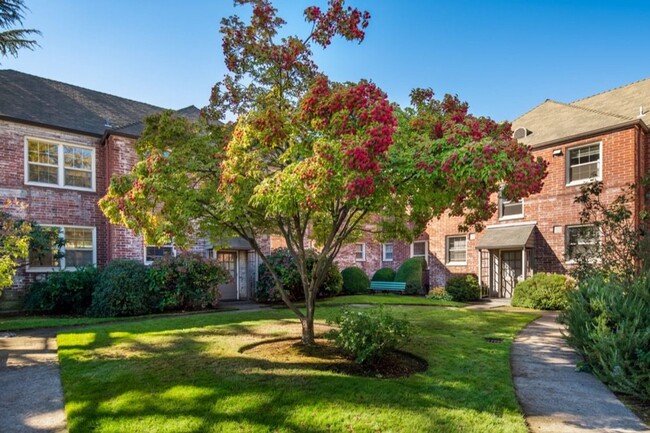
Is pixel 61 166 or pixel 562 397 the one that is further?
pixel 61 166

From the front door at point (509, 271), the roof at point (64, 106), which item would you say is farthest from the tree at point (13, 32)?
the front door at point (509, 271)

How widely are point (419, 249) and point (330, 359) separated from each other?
15.8m

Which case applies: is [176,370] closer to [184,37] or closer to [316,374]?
[316,374]

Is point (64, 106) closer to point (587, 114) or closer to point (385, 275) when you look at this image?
point (385, 275)

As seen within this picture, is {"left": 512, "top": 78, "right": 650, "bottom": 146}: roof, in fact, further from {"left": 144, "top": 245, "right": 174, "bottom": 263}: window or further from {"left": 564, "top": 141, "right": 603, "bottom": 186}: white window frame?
{"left": 144, "top": 245, "right": 174, "bottom": 263}: window

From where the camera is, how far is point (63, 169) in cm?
1527

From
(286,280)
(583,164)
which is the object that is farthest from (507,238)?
(286,280)

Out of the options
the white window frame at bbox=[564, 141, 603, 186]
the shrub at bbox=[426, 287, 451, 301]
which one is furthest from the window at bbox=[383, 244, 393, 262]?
the white window frame at bbox=[564, 141, 603, 186]

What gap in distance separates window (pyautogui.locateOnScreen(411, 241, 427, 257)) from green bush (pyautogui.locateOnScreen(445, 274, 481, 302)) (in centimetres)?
386

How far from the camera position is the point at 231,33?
675 centimetres

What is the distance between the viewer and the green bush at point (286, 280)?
51.2 feet

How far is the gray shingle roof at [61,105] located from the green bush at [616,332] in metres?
16.2

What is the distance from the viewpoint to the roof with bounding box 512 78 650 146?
603 inches

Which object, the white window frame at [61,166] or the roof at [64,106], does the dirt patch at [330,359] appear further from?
the white window frame at [61,166]
